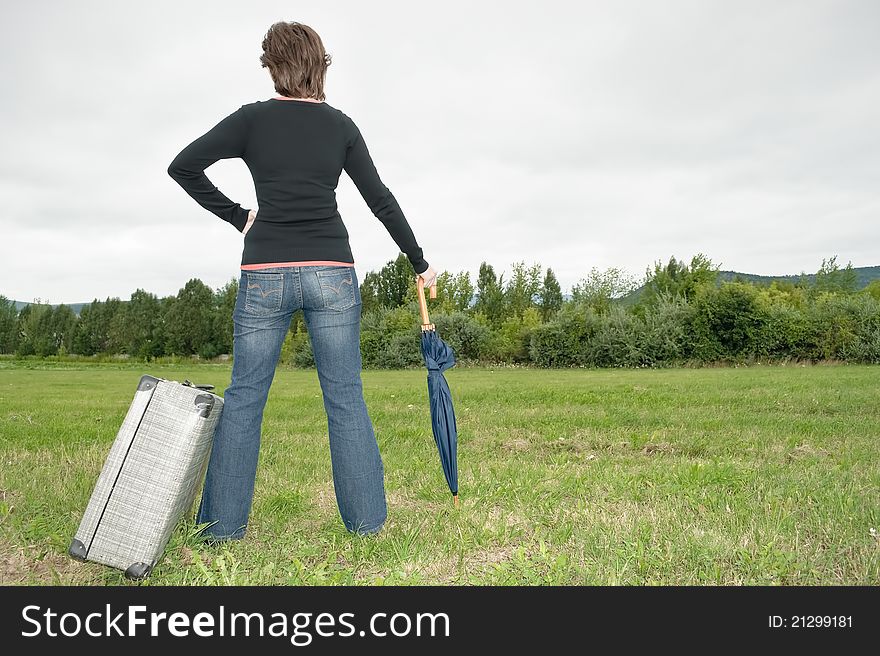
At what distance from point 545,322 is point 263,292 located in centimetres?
3876

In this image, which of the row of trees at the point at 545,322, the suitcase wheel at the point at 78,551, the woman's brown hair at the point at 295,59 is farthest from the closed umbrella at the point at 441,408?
the row of trees at the point at 545,322

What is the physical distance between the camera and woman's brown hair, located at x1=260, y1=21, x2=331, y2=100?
3.49 metres

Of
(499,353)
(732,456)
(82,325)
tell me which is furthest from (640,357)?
(82,325)

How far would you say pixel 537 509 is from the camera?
14.2ft

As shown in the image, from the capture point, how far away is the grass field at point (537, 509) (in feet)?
10.9

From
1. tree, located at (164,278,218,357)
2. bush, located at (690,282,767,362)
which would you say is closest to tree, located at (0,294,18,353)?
tree, located at (164,278,218,357)

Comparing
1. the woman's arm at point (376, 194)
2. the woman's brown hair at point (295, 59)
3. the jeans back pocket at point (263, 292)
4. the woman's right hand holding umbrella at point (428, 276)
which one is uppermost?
the woman's brown hair at point (295, 59)

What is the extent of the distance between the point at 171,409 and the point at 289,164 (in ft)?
4.40

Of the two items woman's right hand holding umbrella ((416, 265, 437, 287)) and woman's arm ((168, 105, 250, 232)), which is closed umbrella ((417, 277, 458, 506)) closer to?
woman's right hand holding umbrella ((416, 265, 437, 287))

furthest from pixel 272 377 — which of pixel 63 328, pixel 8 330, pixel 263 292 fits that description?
pixel 8 330

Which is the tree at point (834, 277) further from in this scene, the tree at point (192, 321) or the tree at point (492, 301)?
the tree at point (192, 321)

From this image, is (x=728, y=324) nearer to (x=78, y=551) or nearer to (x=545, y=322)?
(x=545, y=322)

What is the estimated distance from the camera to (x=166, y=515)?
3.28 meters

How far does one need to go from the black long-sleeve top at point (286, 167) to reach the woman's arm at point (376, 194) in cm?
9
